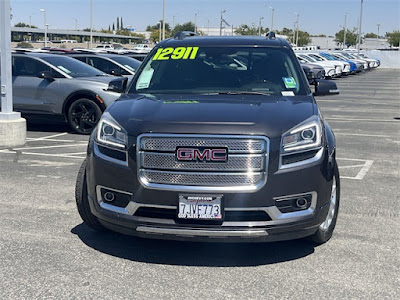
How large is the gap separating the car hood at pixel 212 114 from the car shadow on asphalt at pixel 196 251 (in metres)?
1.02

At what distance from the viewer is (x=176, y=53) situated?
5738 millimetres

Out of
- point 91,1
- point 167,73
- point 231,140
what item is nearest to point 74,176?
point 167,73

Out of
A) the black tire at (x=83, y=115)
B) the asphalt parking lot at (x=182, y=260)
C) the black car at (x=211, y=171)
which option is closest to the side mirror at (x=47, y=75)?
the black tire at (x=83, y=115)

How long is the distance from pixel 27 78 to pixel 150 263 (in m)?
8.11

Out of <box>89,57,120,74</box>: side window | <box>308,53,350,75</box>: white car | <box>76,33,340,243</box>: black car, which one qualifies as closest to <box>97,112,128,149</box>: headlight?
<box>76,33,340,243</box>: black car

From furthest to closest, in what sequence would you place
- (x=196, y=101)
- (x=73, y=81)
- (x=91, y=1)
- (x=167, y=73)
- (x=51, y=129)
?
(x=91, y=1), (x=51, y=129), (x=73, y=81), (x=167, y=73), (x=196, y=101)

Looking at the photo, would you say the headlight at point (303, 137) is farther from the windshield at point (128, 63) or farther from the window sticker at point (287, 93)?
the windshield at point (128, 63)

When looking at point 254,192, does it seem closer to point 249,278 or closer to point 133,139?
point 249,278

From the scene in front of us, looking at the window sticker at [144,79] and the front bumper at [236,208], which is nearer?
the front bumper at [236,208]

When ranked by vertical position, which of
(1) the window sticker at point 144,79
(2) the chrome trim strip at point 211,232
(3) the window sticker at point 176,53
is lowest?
(2) the chrome trim strip at point 211,232

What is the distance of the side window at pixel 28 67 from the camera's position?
11492 millimetres

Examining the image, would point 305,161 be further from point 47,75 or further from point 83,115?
point 47,75

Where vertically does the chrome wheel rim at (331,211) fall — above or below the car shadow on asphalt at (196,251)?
above

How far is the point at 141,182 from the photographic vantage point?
4.04 metres
